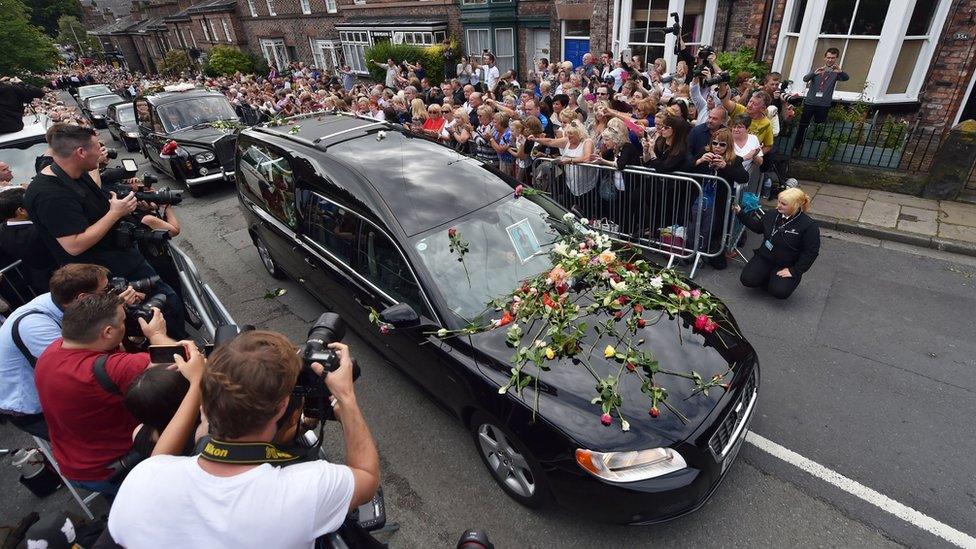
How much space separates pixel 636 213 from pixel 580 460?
4.31 m

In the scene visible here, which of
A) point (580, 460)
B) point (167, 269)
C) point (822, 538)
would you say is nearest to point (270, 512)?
point (580, 460)

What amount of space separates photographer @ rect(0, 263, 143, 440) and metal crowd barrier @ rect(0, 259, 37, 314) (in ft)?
7.73

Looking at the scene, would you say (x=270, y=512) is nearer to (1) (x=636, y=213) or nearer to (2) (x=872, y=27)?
(1) (x=636, y=213)

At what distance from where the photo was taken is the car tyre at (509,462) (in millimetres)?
2936

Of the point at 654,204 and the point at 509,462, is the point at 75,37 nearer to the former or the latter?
the point at 654,204

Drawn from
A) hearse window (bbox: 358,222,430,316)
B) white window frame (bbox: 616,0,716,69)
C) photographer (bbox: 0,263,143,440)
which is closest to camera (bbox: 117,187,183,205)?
photographer (bbox: 0,263,143,440)

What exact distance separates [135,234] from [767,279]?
636 cm

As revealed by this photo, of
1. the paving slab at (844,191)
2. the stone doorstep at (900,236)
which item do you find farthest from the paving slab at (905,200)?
the stone doorstep at (900,236)

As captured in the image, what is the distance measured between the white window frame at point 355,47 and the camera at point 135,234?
863 inches

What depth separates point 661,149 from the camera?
5.98 metres

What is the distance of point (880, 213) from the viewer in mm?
6793

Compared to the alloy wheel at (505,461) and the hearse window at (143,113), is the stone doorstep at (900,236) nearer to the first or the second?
the alloy wheel at (505,461)

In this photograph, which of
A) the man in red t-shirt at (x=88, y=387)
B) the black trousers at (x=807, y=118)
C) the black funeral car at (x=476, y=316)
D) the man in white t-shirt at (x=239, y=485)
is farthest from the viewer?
the black trousers at (x=807, y=118)

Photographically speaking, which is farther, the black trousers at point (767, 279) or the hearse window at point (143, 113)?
the hearse window at point (143, 113)
